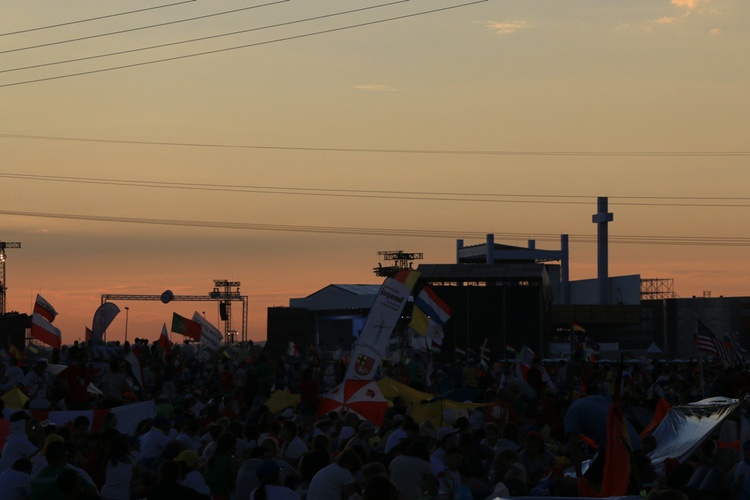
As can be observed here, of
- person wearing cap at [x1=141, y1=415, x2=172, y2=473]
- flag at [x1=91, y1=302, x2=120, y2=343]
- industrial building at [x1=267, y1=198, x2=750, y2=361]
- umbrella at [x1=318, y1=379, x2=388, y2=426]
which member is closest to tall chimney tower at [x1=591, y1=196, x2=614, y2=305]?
industrial building at [x1=267, y1=198, x2=750, y2=361]

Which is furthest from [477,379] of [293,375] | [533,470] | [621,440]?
[621,440]

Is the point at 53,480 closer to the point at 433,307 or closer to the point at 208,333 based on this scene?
the point at 433,307

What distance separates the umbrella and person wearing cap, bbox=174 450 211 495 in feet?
22.9

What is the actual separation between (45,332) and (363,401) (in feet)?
50.4

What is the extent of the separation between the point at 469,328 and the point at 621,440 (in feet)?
263

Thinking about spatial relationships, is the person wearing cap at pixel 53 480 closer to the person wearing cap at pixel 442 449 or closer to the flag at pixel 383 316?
the person wearing cap at pixel 442 449

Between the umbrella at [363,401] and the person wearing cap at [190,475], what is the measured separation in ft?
22.9

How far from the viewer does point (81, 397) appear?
840 inches

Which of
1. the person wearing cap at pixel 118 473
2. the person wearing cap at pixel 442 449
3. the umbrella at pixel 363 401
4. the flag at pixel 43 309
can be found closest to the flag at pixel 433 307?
the flag at pixel 43 309

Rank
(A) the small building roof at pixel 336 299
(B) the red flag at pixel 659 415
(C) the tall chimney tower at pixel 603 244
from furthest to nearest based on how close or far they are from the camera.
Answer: (A) the small building roof at pixel 336 299 → (C) the tall chimney tower at pixel 603 244 → (B) the red flag at pixel 659 415

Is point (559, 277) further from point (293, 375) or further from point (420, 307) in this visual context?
point (293, 375)

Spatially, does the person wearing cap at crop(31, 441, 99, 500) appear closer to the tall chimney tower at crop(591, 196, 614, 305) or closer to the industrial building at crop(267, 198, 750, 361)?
the industrial building at crop(267, 198, 750, 361)

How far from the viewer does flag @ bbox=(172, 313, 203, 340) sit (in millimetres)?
41875

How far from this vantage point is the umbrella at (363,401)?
61.9 feet
